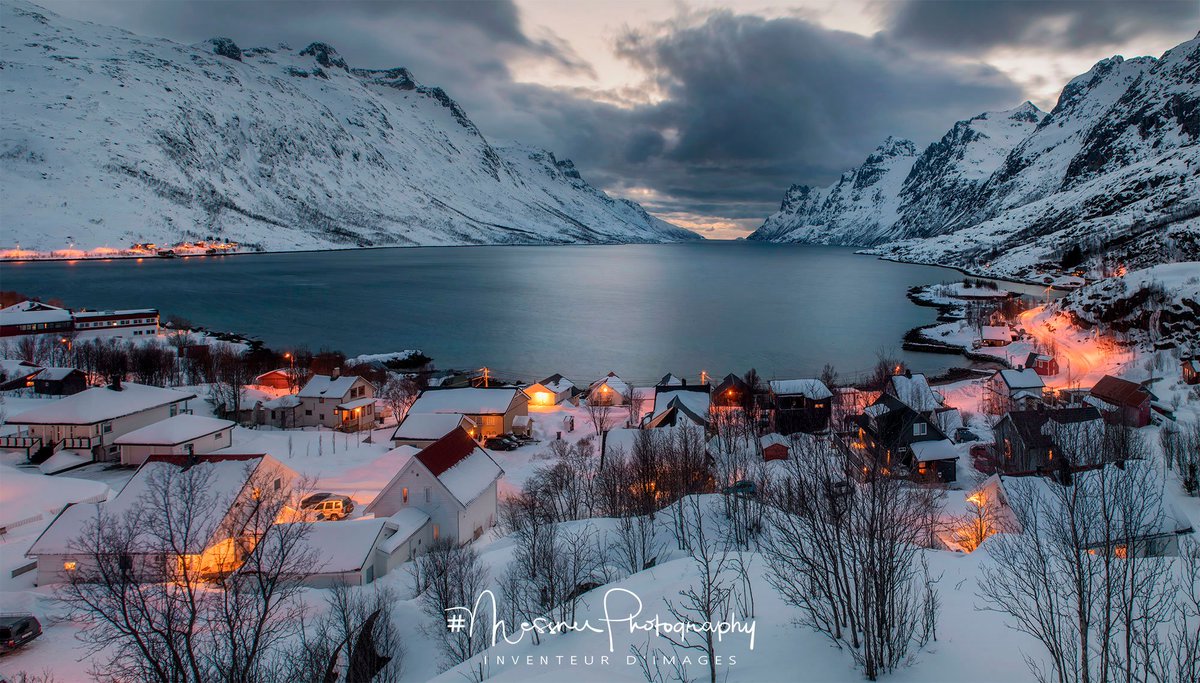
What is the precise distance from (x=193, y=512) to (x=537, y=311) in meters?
84.9

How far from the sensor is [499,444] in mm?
34906

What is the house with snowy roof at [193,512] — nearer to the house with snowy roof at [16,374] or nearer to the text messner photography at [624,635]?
the text messner photography at [624,635]

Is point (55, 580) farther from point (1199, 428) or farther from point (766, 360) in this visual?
point (766, 360)

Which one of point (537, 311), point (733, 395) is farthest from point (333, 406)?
point (537, 311)

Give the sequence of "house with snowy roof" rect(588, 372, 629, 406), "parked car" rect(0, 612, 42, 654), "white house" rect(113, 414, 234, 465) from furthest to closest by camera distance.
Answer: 1. "house with snowy roof" rect(588, 372, 629, 406)
2. "white house" rect(113, 414, 234, 465)
3. "parked car" rect(0, 612, 42, 654)

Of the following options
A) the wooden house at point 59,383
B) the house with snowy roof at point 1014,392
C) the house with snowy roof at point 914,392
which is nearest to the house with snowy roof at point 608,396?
the house with snowy roof at point 914,392

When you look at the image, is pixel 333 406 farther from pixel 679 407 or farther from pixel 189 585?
pixel 189 585

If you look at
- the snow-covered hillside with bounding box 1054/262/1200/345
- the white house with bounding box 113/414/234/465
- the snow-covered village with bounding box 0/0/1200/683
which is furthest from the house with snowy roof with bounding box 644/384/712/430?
the snow-covered hillside with bounding box 1054/262/1200/345

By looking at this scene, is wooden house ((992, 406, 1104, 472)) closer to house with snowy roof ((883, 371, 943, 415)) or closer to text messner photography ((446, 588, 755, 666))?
house with snowy roof ((883, 371, 943, 415))

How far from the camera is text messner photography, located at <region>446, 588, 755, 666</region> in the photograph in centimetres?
882

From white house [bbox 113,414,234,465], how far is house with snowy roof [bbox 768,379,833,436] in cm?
A: 3037

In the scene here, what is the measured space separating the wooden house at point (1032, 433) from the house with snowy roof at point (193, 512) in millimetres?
29449

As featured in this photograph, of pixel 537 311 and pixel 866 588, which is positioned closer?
pixel 866 588

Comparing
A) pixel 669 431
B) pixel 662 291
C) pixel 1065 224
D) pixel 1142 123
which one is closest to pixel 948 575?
pixel 669 431
